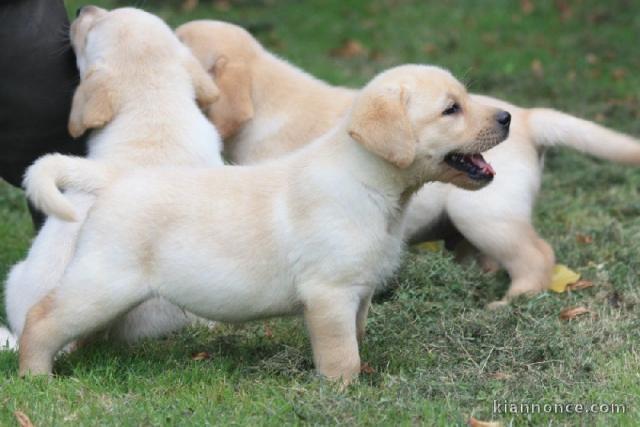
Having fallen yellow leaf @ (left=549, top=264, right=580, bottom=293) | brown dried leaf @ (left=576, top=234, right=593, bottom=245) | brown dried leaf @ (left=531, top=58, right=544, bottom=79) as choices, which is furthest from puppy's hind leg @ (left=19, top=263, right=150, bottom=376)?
brown dried leaf @ (left=531, top=58, right=544, bottom=79)

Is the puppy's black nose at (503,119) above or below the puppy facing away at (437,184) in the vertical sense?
above

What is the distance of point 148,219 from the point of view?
4422 mm

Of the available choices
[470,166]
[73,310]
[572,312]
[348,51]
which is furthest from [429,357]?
[348,51]

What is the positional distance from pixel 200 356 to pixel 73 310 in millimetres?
679

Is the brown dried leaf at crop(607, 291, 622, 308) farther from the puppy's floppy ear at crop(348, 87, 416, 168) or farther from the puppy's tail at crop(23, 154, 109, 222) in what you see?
the puppy's tail at crop(23, 154, 109, 222)

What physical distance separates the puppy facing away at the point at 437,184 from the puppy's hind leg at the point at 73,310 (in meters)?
1.80

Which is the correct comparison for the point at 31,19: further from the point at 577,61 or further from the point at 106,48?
the point at 577,61

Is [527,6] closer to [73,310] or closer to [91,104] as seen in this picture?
[91,104]

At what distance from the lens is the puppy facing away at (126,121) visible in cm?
488

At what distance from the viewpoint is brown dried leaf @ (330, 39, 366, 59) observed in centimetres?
1182

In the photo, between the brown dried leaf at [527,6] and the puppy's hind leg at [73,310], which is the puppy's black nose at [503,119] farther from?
the brown dried leaf at [527,6]

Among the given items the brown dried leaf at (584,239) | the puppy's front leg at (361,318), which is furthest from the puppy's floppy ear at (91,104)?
the brown dried leaf at (584,239)

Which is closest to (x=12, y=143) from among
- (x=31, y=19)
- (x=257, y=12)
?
(x=31, y=19)

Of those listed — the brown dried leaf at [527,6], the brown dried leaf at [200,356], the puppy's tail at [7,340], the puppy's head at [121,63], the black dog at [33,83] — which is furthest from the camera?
the brown dried leaf at [527,6]
